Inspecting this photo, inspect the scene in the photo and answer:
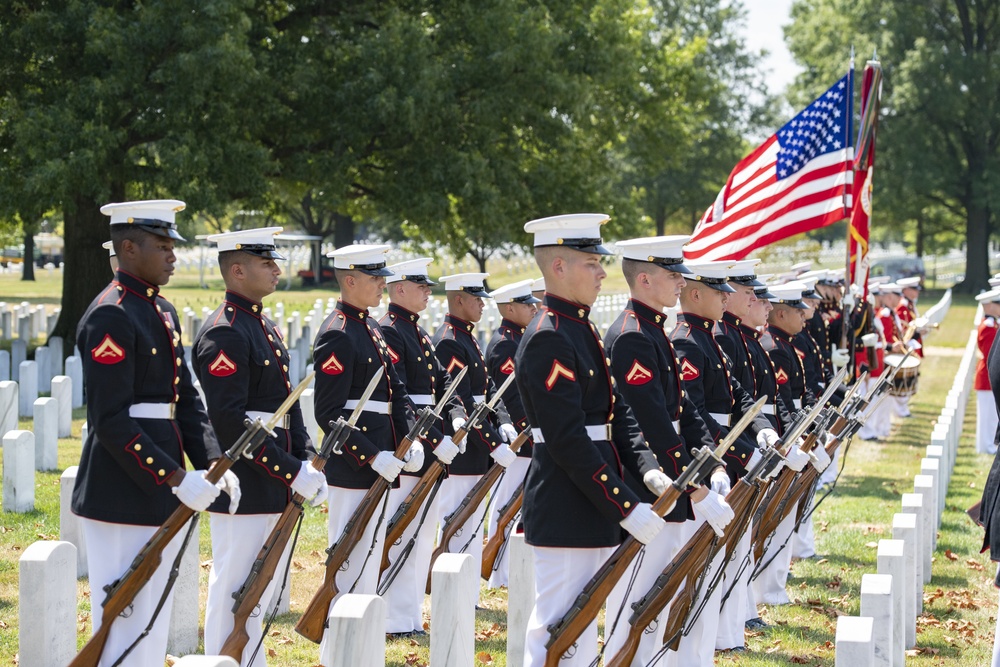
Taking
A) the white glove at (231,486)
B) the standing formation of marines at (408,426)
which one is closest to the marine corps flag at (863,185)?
the standing formation of marines at (408,426)

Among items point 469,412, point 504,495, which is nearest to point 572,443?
point 469,412

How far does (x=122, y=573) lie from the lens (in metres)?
4.95

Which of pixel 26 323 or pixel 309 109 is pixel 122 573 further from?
pixel 26 323

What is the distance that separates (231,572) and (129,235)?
5.28ft

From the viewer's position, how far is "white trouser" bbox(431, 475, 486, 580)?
7938mm

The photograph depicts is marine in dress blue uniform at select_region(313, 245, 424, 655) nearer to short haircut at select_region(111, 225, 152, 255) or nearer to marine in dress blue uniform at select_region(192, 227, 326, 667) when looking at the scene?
marine in dress blue uniform at select_region(192, 227, 326, 667)

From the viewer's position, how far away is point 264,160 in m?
19.0

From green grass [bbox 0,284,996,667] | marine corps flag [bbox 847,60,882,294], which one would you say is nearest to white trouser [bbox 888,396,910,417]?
green grass [bbox 0,284,996,667]

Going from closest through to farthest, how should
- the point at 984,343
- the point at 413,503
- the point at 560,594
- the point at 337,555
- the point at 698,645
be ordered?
the point at 560,594
the point at 698,645
the point at 337,555
the point at 413,503
the point at 984,343

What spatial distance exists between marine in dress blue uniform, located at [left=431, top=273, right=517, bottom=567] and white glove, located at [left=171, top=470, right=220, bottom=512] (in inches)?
119

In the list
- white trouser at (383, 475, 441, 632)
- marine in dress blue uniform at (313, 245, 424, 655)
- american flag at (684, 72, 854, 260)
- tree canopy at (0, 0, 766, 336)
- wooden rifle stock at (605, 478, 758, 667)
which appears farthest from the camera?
tree canopy at (0, 0, 766, 336)

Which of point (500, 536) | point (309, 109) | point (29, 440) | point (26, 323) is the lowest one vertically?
point (500, 536)

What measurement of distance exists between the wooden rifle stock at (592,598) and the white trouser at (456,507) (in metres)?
3.00

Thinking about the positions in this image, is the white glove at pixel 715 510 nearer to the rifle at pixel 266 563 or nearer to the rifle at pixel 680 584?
the rifle at pixel 680 584
